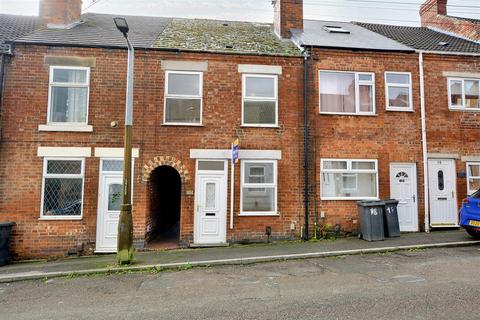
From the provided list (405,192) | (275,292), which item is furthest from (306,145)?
(275,292)

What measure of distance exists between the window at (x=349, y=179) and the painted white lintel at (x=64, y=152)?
24.8ft

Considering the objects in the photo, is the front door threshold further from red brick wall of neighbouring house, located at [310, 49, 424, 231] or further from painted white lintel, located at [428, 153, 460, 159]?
painted white lintel, located at [428, 153, 460, 159]

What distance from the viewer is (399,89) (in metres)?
10.7

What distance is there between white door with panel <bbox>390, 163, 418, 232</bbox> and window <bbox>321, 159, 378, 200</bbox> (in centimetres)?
70

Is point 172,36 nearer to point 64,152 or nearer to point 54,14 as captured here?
point 54,14

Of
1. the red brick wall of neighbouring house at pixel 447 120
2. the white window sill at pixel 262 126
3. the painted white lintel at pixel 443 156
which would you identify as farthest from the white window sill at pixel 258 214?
the red brick wall of neighbouring house at pixel 447 120

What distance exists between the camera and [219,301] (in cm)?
484

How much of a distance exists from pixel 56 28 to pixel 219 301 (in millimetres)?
11050

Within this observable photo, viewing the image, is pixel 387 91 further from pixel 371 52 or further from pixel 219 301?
pixel 219 301

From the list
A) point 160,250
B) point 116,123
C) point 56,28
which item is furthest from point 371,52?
point 56,28

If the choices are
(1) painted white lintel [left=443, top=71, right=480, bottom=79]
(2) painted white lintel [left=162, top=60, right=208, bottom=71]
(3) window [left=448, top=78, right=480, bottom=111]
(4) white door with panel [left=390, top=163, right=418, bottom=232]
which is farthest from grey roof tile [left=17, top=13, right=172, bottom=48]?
(3) window [left=448, top=78, right=480, bottom=111]

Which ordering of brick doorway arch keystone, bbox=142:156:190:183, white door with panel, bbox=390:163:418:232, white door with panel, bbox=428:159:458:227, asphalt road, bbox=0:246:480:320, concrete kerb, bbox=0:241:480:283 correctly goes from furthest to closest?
white door with panel, bbox=428:159:458:227, white door with panel, bbox=390:163:418:232, brick doorway arch keystone, bbox=142:156:190:183, concrete kerb, bbox=0:241:480:283, asphalt road, bbox=0:246:480:320

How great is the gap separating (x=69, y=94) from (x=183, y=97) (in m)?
3.55

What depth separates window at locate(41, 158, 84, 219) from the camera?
8.93 meters
